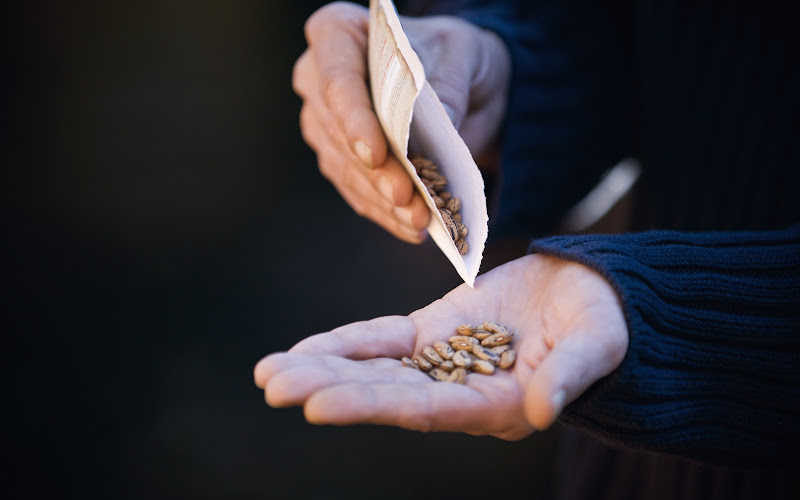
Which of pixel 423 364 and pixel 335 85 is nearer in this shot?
pixel 423 364

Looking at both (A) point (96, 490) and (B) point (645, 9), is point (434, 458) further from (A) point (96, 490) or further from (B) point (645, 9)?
(B) point (645, 9)

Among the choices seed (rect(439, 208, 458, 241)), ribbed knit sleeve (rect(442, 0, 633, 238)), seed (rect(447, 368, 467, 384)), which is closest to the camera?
seed (rect(447, 368, 467, 384))

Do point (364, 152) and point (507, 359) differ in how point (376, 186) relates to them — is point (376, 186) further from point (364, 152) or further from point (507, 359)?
point (507, 359)

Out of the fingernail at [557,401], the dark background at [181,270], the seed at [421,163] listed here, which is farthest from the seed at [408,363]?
the dark background at [181,270]

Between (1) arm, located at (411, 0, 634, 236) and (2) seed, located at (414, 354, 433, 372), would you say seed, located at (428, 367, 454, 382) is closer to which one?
(2) seed, located at (414, 354, 433, 372)

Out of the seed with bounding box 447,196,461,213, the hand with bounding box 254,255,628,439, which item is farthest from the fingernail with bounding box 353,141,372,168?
the hand with bounding box 254,255,628,439

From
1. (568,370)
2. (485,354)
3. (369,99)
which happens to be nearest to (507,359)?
(485,354)
